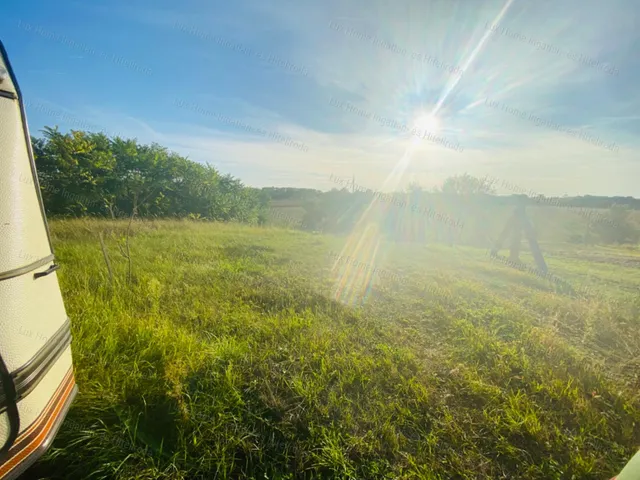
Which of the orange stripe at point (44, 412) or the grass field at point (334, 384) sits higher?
the orange stripe at point (44, 412)

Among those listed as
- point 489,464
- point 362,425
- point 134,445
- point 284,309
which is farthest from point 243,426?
point 284,309

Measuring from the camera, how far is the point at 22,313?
1251 millimetres

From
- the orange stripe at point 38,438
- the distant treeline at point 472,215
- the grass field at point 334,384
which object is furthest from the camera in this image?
the distant treeline at point 472,215

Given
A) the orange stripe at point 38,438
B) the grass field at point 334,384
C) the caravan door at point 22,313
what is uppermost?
the caravan door at point 22,313

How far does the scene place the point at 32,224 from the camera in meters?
1.38

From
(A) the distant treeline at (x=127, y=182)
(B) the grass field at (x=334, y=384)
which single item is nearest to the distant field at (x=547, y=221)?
(B) the grass field at (x=334, y=384)

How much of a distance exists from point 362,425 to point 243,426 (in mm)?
907

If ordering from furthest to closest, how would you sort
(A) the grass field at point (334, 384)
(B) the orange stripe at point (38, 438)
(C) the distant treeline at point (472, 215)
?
(C) the distant treeline at point (472, 215) < (A) the grass field at point (334, 384) < (B) the orange stripe at point (38, 438)

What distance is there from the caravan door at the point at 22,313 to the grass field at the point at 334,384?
1.61ft

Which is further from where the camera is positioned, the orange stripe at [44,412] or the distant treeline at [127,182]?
the distant treeline at [127,182]

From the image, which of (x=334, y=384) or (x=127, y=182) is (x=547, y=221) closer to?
(x=334, y=384)

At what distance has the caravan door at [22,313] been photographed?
115 cm

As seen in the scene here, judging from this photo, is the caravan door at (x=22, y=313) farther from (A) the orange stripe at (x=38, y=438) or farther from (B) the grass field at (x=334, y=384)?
(B) the grass field at (x=334, y=384)

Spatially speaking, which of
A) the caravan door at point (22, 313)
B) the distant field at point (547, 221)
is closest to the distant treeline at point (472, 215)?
the distant field at point (547, 221)
